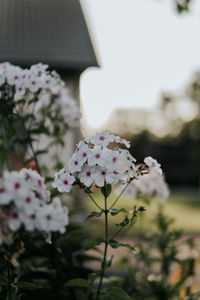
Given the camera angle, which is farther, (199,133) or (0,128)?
(199,133)

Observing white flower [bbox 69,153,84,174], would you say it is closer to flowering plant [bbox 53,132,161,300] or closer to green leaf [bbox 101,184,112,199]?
flowering plant [bbox 53,132,161,300]

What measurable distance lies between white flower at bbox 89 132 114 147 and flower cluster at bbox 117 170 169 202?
54.0 inches

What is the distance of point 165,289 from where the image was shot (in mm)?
2844

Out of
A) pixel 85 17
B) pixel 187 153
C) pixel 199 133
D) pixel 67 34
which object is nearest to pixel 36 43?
pixel 67 34

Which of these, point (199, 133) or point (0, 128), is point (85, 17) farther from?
point (199, 133)

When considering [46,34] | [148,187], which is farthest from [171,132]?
[148,187]

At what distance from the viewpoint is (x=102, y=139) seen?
5.86ft

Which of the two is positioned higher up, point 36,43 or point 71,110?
point 36,43

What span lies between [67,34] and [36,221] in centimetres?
730

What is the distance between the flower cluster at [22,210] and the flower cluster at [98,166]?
1.14ft

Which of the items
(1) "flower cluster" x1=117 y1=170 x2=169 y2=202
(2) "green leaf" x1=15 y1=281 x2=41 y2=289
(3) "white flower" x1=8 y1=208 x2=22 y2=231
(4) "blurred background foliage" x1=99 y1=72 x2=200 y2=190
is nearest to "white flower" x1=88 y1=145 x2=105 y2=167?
(3) "white flower" x1=8 y1=208 x2=22 y2=231

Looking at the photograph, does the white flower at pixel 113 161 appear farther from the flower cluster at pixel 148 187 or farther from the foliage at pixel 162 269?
the flower cluster at pixel 148 187

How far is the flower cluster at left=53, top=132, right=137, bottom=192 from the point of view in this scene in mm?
1675

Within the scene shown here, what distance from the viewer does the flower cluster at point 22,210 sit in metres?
1.28
